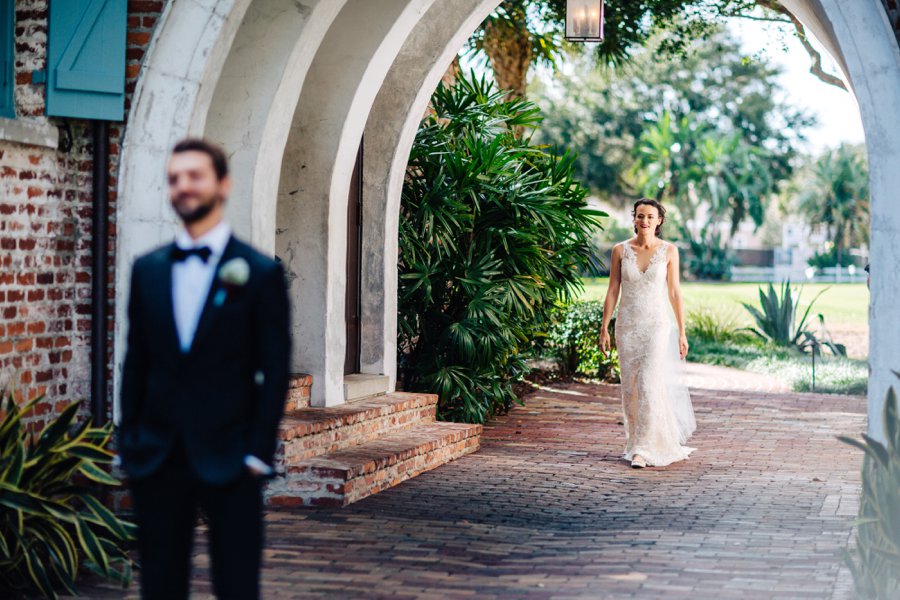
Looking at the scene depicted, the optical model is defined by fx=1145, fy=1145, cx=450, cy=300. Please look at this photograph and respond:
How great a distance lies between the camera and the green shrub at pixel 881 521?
16.3 ft

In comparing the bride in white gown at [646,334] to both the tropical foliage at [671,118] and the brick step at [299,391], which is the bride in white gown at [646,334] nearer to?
the brick step at [299,391]

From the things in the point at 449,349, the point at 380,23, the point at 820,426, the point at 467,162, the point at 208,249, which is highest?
the point at 380,23

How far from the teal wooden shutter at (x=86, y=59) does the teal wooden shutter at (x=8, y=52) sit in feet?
0.78

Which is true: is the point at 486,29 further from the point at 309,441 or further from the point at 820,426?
the point at 309,441

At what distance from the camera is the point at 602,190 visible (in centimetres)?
6059

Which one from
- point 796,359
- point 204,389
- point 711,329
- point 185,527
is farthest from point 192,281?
point 711,329

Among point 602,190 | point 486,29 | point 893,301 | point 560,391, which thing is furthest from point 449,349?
point 602,190

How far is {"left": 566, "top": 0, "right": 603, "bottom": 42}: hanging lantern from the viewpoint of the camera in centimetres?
1019

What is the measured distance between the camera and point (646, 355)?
30.9 feet

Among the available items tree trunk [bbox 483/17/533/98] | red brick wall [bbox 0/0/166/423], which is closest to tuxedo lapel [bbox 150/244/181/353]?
red brick wall [bbox 0/0/166/423]

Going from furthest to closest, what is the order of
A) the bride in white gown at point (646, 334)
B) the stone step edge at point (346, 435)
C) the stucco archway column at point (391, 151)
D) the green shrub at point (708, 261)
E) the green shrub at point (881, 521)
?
the green shrub at point (708, 261) → the stucco archway column at point (391, 151) → the bride in white gown at point (646, 334) → the stone step edge at point (346, 435) → the green shrub at point (881, 521)

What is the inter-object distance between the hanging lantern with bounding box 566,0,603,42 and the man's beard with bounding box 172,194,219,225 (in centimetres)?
733

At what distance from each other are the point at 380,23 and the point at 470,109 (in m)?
3.02

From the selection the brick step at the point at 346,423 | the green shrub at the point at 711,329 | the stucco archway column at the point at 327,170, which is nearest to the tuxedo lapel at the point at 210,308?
the brick step at the point at 346,423
